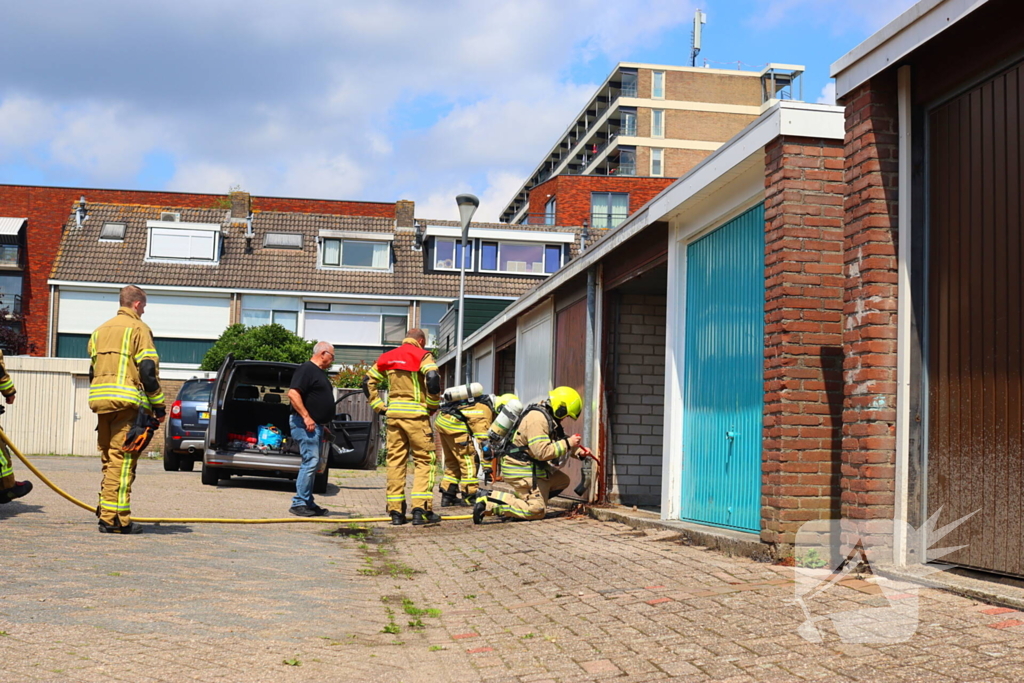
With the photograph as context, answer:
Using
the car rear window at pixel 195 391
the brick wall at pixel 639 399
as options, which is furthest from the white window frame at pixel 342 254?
the brick wall at pixel 639 399

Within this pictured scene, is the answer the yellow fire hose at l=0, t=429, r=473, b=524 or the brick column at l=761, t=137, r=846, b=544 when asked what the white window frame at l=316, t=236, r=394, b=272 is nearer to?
the yellow fire hose at l=0, t=429, r=473, b=524

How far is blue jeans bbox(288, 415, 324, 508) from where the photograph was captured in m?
11.7

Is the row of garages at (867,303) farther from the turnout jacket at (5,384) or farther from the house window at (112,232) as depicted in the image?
the house window at (112,232)

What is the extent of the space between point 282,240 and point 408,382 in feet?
118

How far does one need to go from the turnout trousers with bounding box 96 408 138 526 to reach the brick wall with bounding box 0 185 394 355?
43.6m

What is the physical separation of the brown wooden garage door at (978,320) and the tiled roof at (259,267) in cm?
3564

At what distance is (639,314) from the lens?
40.3ft

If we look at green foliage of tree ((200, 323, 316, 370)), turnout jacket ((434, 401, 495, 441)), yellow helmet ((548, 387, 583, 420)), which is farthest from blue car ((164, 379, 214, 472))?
green foliage of tree ((200, 323, 316, 370))

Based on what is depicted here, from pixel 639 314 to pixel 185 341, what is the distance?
1311 inches

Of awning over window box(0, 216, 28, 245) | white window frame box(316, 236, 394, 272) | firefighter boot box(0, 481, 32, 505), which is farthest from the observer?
awning over window box(0, 216, 28, 245)

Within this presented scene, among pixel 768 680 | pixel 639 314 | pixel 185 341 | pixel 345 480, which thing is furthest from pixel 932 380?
pixel 185 341

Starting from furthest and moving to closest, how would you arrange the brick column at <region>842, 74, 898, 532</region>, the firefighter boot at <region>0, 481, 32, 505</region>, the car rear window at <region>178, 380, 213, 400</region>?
the car rear window at <region>178, 380, 213, 400</region>, the firefighter boot at <region>0, 481, 32, 505</region>, the brick column at <region>842, 74, 898, 532</region>

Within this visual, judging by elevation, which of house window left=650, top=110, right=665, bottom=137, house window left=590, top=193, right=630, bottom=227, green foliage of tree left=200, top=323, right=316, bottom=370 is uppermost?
house window left=650, top=110, right=665, bottom=137

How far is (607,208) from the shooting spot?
175ft
